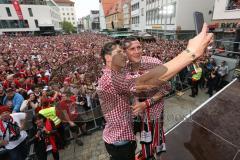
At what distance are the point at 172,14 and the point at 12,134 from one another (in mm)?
28729

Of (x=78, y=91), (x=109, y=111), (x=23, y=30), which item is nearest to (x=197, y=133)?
(x=109, y=111)

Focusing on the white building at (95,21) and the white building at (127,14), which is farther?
the white building at (95,21)

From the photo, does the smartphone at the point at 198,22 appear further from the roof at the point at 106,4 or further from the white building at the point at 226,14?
the roof at the point at 106,4

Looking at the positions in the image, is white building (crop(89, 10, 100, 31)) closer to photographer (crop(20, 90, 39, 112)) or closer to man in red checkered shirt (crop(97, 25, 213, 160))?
photographer (crop(20, 90, 39, 112))

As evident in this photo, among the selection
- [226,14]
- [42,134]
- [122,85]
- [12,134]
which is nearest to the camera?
[122,85]

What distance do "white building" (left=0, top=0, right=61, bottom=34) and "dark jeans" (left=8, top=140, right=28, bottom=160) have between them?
5210cm

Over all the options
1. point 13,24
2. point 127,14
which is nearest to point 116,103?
point 127,14

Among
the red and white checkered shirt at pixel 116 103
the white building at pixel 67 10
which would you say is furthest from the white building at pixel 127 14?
the white building at pixel 67 10

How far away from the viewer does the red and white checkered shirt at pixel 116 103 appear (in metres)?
1.18

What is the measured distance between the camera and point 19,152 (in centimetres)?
422

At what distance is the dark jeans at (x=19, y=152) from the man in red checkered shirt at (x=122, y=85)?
365 centimetres

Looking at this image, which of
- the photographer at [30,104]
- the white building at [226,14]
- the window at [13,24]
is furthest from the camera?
the window at [13,24]

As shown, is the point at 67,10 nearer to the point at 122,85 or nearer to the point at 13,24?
the point at 13,24

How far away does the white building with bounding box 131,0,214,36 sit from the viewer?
25.6m
